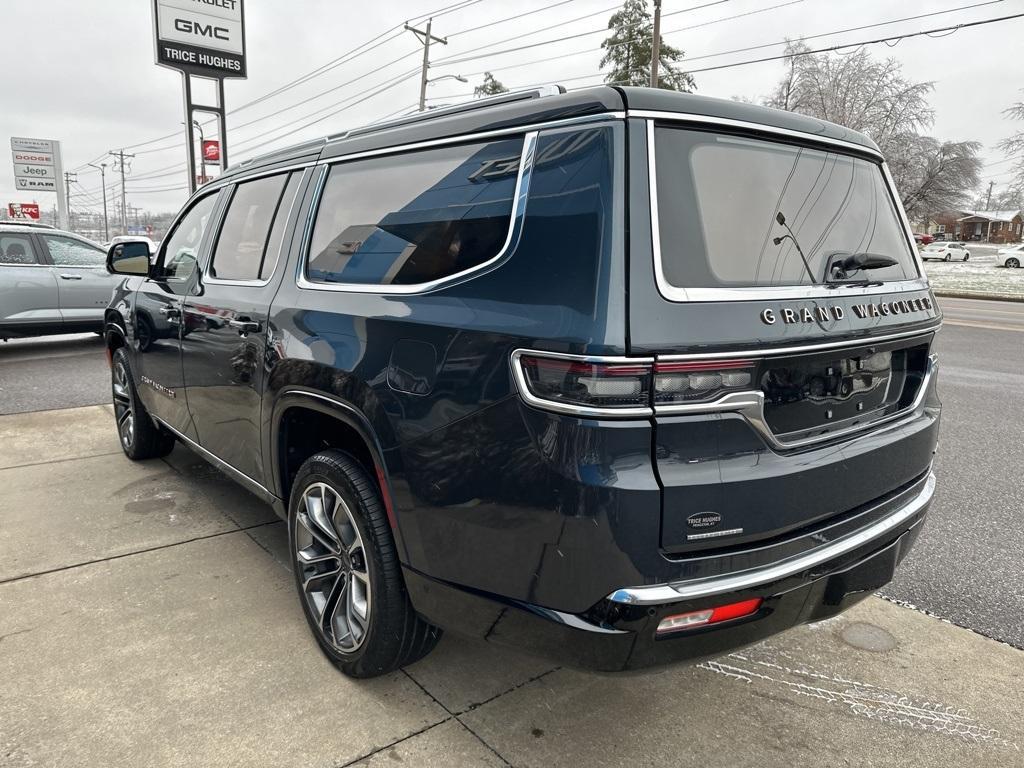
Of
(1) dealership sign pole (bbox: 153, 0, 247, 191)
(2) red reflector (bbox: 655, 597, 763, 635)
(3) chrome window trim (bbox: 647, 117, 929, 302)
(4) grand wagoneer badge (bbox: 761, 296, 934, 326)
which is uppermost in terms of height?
(1) dealership sign pole (bbox: 153, 0, 247, 191)

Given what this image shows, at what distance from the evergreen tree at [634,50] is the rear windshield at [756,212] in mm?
31465

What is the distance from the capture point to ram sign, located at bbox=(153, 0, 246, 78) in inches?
587

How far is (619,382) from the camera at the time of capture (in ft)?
5.44

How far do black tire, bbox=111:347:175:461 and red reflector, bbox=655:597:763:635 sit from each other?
3777 mm

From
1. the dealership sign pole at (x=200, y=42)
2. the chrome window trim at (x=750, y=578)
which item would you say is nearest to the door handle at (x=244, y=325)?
the chrome window trim at (x=750, y=578)

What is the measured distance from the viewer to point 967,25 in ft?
53.7

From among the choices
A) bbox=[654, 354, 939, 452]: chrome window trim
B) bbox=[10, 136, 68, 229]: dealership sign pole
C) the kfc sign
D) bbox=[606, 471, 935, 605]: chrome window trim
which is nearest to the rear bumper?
bbox=[606, 471, 935, 605]: chrome window trim

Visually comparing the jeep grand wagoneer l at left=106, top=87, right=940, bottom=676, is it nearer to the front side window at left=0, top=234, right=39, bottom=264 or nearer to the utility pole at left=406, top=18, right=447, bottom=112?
the front side window at left=0, top=234, right=39, bottom=264

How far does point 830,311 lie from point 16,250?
34.9ft

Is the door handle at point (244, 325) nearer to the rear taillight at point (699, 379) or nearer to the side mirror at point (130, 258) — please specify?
the side mirror at point (130, 258)

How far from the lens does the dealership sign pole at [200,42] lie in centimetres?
1491

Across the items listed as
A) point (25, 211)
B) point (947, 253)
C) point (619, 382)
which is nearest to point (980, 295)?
point (619, 382)

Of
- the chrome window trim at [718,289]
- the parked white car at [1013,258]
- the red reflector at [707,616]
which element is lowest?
the red reflector at [707,616]

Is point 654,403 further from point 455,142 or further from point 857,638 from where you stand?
point 857,638
